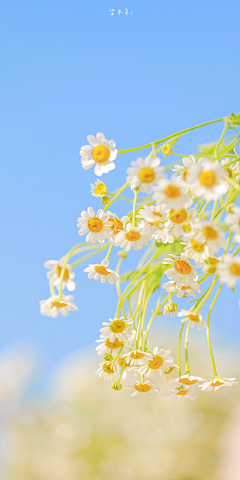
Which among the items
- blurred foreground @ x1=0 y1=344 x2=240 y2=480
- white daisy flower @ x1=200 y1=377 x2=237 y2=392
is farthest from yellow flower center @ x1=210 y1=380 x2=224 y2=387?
blurred foreground @ x1=0 y1=344 x2=240 y2=480

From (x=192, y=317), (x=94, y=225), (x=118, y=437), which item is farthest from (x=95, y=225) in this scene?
(x=118, y=437)

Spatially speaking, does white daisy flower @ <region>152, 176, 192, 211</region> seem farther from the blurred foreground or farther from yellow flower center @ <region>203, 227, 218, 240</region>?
the blurred foreground

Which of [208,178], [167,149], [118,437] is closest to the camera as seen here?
[208,178]

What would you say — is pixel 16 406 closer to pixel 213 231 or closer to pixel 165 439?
pixel 165 439

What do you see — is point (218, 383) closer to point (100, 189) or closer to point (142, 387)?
point (142, 387)

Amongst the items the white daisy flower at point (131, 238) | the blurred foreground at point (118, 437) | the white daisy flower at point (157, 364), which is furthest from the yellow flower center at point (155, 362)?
the blurred foreground at point (118, 437)

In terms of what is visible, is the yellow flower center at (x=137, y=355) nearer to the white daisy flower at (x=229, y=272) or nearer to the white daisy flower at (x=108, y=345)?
the white daisy flower at (x=108, y=345)
